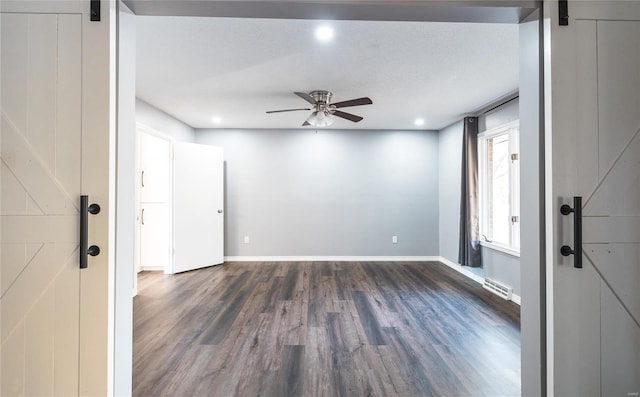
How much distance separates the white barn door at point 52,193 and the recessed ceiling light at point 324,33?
1.31 m

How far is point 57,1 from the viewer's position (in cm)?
124

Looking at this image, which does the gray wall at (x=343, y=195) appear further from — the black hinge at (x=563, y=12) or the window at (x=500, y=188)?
the black hinge at (x=563, y=12)

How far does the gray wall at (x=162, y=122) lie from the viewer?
143 inches

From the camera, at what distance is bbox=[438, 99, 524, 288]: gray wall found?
354 cm

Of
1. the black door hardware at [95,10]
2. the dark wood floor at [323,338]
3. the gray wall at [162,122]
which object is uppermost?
the gray wall at [162,122]

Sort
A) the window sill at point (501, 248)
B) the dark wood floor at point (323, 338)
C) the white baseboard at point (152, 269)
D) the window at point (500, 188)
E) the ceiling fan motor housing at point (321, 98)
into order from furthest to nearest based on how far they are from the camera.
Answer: the white baseboard at point (152, 269) → the window at point (500, 188) → the window sill at point (501, 248) → the ceiling fan motor housing at point (321, 98) → the dark wood floor at point (323, 338)

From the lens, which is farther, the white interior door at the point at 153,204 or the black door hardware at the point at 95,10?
the white interior door at the point at 153,204

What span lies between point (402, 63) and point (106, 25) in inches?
85.6

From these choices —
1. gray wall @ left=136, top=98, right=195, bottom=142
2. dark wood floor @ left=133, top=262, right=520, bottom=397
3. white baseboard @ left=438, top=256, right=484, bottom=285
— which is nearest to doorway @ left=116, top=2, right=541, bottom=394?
dark wood floor @ left=133, top=262, right=520, bottom=397

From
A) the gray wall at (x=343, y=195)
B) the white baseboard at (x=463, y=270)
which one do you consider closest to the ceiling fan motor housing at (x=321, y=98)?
the gray wall at (x=343, y=195)

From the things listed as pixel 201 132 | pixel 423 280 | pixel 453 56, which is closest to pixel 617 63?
pixel 453 56

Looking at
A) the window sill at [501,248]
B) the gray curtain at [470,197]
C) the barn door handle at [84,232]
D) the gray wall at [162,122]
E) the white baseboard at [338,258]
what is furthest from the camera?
the white baseboard at [338,258]

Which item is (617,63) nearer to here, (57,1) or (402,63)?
(402,63)

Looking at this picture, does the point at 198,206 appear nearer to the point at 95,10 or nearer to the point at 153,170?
the point at 153,170
